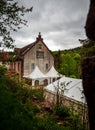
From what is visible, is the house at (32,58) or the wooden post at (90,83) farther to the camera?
the house at (32,58)

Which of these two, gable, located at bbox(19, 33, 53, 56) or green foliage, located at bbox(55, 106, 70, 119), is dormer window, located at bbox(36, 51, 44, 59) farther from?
green foliage, located at bbox(55, 106, 70, 119)

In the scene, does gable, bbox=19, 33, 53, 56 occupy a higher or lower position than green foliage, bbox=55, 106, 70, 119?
higher

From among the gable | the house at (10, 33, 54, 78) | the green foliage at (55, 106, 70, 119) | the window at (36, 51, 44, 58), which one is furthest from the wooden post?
the window at (36, 51, 44, 58)

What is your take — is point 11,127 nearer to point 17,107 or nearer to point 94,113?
point 17,107

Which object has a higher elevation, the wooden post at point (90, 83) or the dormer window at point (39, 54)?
the dormer window at point (39, 54)

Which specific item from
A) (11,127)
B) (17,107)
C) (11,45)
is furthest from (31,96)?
(11,127)

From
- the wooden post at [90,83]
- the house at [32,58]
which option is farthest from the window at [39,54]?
the wooden post at [90,83]

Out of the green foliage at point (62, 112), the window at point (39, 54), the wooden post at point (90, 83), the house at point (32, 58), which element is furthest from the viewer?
the window at point (39, 54)

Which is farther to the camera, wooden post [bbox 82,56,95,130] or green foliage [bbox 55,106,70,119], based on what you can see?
green foliage [bbox 55,106,70,119]

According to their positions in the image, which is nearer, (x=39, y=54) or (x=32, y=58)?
(x=32, y=58)

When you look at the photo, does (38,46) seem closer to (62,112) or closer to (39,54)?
(39,54)

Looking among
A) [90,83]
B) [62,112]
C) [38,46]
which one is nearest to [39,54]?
[38,46]

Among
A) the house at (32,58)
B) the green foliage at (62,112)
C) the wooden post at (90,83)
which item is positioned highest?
the house at (32,58)

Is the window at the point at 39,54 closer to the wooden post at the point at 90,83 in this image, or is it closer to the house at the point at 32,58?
the house at the point at 32,58
